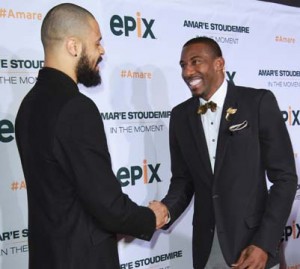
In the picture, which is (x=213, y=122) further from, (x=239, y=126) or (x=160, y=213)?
(x=160, y=213)

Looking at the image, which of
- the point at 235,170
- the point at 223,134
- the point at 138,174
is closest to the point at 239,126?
the point at 223,134

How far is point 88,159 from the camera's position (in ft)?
4.97

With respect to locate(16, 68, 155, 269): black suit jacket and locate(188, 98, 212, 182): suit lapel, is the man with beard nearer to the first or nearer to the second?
locate(16, 68, 155, 269): black suit jacket

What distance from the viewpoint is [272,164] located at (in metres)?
2.00

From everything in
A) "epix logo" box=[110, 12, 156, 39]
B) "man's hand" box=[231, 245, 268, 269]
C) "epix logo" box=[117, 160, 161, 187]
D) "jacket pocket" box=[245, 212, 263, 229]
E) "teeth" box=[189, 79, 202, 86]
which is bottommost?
"man's hand" box=[231, 245, 268, 269]

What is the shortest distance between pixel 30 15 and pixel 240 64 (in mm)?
1699

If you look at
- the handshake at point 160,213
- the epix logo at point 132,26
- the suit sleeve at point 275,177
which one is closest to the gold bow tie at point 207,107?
the suit sleeve at point 275,177

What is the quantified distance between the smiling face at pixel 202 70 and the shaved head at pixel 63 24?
0.73 meters

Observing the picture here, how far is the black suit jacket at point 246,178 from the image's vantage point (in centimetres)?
199

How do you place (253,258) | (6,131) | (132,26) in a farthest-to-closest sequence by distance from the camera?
(132,26)
(6,131)
(253,258)

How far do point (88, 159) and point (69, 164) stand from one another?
7cm

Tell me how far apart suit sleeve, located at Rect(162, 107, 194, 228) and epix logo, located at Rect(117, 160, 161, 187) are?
605mm

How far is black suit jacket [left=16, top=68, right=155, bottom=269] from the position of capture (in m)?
1.52

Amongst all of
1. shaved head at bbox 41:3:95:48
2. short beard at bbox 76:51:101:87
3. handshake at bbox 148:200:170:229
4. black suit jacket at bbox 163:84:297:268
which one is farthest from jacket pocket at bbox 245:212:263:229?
shaved head at bbox 41:3:95:48
